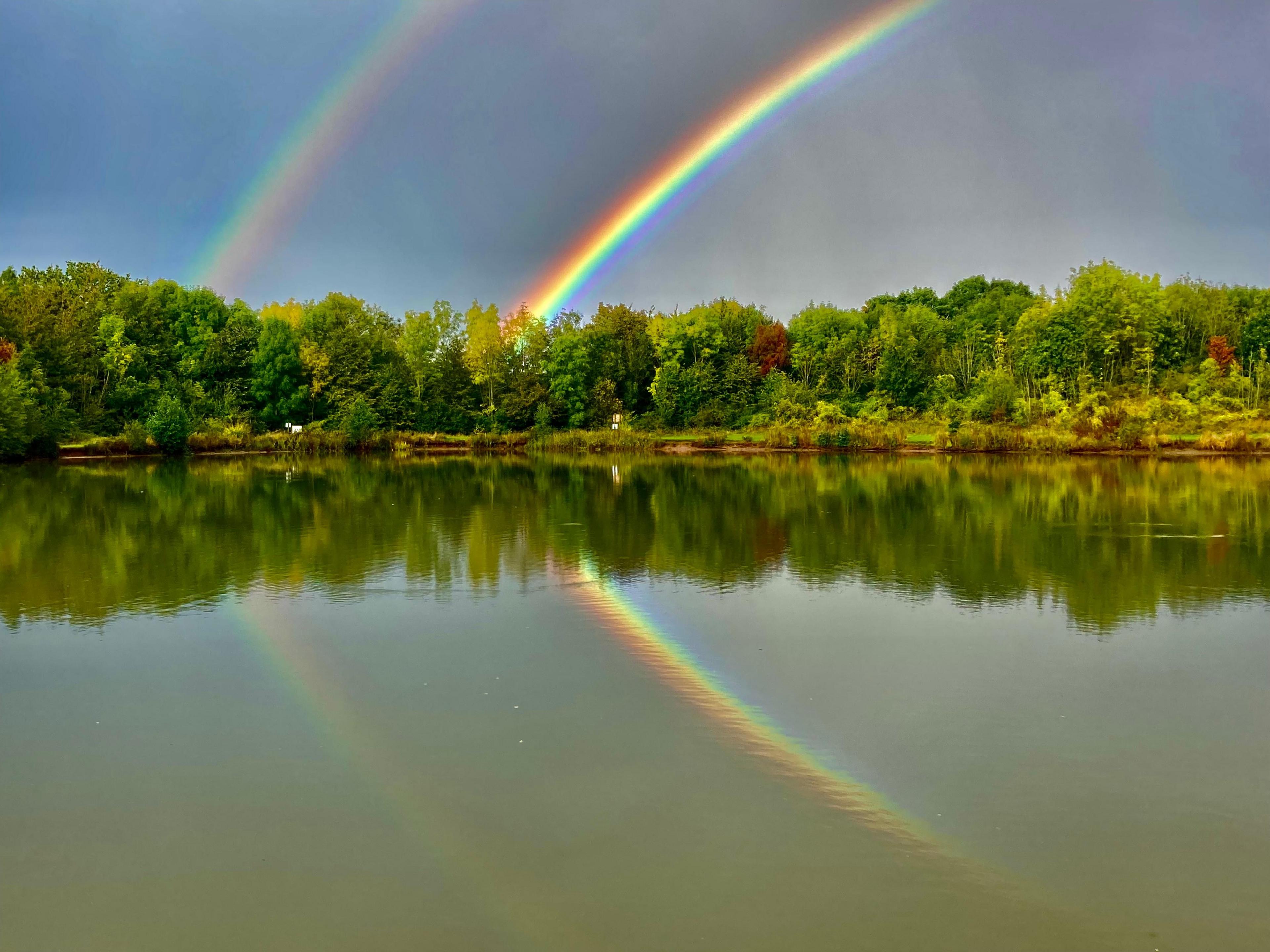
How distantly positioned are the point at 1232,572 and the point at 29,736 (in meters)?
14.3

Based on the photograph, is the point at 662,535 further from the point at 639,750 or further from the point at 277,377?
the point at 277,377

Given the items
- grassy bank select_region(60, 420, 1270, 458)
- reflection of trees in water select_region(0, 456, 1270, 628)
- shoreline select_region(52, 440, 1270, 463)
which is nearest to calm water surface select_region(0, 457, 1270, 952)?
reflection of trees in water select_region(0, 456, 1270, 628)

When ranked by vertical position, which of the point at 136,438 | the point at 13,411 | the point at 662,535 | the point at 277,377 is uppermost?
the point at 277,377

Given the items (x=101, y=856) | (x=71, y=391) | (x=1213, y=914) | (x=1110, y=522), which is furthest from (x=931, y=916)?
(x=71, y=391)

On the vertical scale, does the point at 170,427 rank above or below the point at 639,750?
above

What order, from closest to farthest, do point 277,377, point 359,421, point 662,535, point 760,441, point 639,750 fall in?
point 639,750 < point 662,535 < point 760,441 < point 359,421 < point 277,377

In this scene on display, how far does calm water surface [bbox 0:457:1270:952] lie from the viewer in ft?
14.7

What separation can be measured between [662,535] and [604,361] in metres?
42.8

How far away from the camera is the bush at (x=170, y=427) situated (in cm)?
4525

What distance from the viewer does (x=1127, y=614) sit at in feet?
34.0

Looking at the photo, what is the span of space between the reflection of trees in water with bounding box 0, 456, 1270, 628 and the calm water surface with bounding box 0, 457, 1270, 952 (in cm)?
16

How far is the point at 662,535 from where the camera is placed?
17.4 m

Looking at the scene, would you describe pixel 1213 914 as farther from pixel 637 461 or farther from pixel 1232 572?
pixel 637 461

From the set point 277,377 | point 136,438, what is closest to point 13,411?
point 136,438
